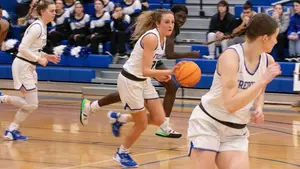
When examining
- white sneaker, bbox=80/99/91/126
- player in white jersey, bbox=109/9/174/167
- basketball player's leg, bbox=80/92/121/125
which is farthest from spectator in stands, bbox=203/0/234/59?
player in white jersey, bbox=109/9/174/167

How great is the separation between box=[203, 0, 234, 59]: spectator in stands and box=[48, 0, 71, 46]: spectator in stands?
3.44 m

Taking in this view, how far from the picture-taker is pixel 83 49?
14055mm

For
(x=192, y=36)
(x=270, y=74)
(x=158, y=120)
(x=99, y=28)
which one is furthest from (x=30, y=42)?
(x=192, y=36)

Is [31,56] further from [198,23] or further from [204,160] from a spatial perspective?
[198,23]

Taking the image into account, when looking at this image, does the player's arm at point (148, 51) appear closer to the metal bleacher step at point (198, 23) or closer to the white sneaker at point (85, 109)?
the white sneaker at point (85, 109)

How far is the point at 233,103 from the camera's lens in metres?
3.93

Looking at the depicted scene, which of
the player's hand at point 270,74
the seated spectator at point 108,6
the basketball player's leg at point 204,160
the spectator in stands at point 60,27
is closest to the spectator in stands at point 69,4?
the spectator in stands at point 60,27

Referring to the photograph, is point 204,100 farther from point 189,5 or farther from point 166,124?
point 189,5

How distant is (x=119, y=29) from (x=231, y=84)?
1011 cm

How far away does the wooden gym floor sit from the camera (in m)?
6.72

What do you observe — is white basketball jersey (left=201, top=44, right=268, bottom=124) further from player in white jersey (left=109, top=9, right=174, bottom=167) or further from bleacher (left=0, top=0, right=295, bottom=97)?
bleacher (left=0, top=0, right=295, bottom=97)

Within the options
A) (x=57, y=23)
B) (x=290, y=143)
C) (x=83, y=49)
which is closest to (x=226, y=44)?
(x=83, y=49)

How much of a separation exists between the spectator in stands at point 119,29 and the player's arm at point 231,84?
989cm

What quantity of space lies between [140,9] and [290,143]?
22.0ft
